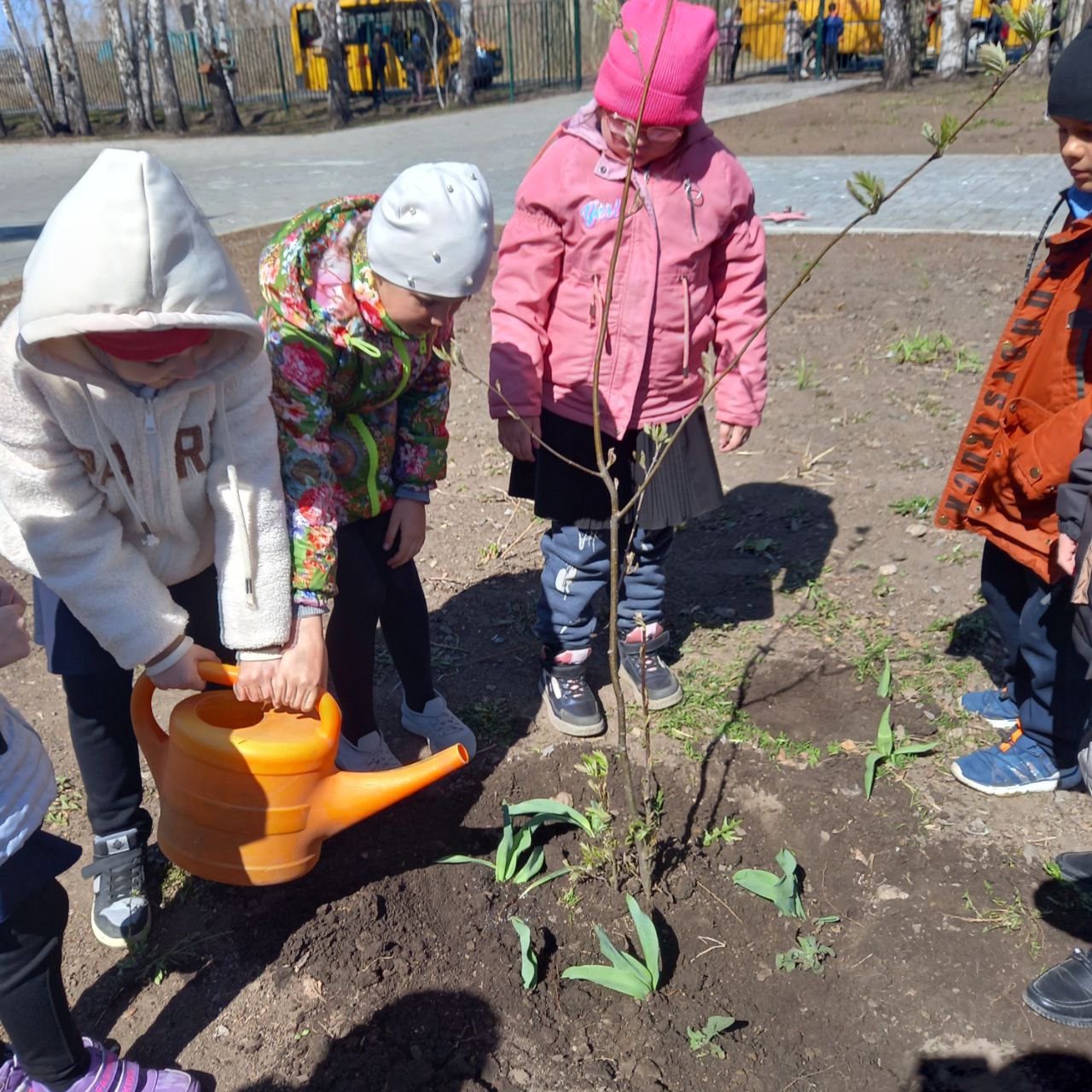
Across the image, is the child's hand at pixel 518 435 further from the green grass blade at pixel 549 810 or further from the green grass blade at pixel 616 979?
the green grass blade at pixel 616 979

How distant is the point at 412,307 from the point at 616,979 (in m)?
1.25

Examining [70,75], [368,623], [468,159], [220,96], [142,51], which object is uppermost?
[142,51]

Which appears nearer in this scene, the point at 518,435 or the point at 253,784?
the point at 253,784

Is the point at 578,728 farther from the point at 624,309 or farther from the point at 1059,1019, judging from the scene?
the point at 1059,1019

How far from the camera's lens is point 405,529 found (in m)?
2.24

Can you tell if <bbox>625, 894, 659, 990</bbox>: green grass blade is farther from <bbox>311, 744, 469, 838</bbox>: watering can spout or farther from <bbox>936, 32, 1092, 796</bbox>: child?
<bbox>936, 32, 1092, 796</bbox>: child

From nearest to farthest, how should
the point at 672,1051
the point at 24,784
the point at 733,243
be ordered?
the point at 24,784, the point at 672,1051, the point at 733,243

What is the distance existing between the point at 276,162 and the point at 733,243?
12.6 meters

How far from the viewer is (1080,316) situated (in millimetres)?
1993

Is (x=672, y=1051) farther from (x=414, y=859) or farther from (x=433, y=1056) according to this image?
(x=414, y=859)

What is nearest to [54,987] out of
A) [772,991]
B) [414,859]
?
[414,859]

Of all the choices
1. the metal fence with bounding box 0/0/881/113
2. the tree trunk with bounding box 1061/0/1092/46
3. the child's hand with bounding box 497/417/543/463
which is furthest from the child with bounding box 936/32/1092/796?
the metal fence with bounding box 0/0/881/113

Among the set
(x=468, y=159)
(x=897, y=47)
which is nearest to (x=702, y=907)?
(x=468, y=159)

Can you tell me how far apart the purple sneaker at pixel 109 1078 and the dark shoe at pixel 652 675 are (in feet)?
4.59
